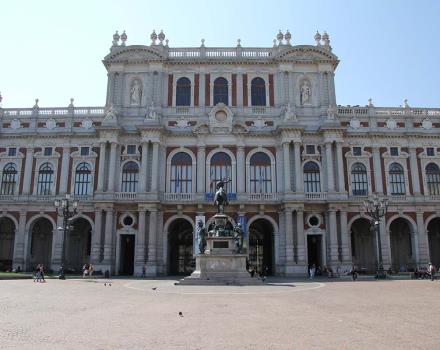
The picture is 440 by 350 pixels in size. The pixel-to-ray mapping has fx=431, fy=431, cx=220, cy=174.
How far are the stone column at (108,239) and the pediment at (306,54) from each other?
26.1 meters

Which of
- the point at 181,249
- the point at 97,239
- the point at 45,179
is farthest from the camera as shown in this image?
the point at 181,249

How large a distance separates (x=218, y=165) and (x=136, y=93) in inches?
512

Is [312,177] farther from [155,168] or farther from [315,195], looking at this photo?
[155,168]

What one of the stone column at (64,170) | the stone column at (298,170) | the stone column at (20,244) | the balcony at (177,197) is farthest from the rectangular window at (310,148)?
the stone column at (20,244)

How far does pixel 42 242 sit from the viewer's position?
163 ft

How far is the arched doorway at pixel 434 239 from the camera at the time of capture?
49112 millimetres

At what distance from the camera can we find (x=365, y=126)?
4938 centimetres

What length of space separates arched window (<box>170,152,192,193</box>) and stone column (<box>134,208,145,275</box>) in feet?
15.2

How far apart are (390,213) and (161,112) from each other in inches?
1088

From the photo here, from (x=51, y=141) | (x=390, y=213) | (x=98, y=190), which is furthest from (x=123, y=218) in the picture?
(x=390, y=213)

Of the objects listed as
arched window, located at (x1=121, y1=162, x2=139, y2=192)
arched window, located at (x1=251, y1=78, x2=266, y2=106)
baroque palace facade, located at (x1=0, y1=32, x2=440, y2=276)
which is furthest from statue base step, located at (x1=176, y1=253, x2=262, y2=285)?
arched window, located at (x1=251, y1=78, x2=266, y2=106)

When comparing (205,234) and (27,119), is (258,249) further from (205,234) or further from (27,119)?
(27,119)

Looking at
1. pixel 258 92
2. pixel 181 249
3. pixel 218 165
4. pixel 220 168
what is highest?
pixel 258 92

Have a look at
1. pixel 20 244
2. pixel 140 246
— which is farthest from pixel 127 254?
pixel 20 244
